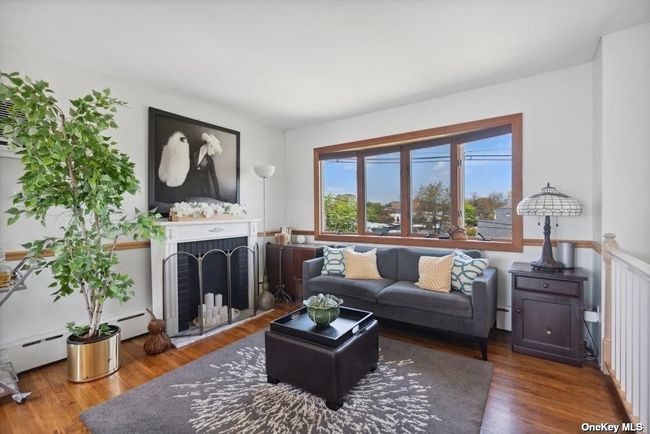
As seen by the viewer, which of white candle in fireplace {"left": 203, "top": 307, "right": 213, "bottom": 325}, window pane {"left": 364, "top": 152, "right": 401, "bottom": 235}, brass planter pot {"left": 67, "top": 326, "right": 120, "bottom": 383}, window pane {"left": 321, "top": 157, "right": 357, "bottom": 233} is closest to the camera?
brass planter pot {"left": 67, "top": 326, "right": 120, "bottom": 383}

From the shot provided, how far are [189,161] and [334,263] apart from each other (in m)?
2.10

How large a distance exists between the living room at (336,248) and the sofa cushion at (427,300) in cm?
2

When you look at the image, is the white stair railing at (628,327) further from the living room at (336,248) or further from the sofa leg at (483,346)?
the sofa leg at (483,346)

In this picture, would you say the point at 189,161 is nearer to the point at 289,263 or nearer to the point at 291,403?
the point at 289,263

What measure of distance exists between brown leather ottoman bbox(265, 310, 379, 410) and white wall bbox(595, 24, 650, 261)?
6.74 ft

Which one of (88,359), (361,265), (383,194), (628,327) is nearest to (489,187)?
(383,194)

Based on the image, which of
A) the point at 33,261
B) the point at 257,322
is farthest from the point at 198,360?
the point at 33,261

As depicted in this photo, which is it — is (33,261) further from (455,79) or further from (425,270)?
(455,79)

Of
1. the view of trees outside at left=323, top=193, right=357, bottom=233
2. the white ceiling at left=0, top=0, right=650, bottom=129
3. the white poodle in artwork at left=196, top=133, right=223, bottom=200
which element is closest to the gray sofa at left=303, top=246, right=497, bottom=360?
the view of trees outside at left=323, top=193, right=357, bottom=233

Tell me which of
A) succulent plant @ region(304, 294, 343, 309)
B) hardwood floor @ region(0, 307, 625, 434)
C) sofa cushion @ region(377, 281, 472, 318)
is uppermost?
succulent plant @ region(304, 294, 343, 309)

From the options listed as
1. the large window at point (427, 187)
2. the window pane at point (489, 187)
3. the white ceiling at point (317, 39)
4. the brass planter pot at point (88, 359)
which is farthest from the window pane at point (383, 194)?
the brass planter pot at point (88, 359)

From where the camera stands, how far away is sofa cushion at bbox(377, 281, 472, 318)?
2.64 m

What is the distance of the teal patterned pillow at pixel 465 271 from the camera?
2844 mm

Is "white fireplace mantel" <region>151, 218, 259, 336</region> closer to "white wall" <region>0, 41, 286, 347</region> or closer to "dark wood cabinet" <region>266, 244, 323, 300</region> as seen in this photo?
"white wall" <region>0, 41, 286, 347</region>
